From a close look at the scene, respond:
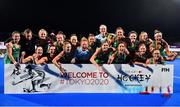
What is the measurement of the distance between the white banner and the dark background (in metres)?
12.8

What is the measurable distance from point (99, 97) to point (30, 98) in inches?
54.2

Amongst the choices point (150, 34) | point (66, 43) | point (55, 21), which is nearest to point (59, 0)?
point (55, 21)

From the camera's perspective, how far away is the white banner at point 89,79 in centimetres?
650

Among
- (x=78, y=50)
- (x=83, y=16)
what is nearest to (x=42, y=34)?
(x=78, y=50)

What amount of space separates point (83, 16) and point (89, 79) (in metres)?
13.6

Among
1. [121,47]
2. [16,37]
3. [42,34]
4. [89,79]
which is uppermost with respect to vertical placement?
[42,34]

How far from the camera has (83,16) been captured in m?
19.9

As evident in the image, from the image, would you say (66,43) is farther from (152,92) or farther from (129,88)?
(152,92)

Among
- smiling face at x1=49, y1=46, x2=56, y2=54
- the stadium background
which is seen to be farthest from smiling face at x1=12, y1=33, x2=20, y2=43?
the stadium background

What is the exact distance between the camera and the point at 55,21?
19.7 m

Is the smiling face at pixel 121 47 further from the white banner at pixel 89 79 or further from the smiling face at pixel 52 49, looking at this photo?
the smiling face at pixel 52 49

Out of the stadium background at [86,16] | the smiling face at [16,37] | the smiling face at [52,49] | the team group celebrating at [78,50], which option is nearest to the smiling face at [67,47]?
the team group celebrating at [78,50]

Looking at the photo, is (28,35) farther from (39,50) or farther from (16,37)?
(39,50)

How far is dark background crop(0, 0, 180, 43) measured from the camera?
19.5m
